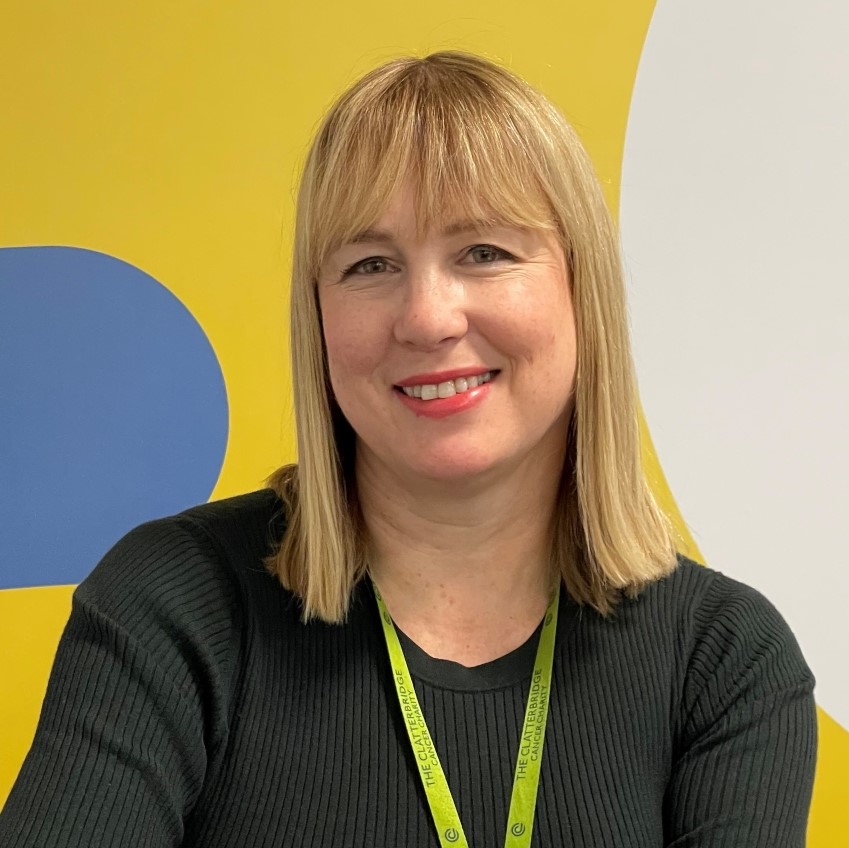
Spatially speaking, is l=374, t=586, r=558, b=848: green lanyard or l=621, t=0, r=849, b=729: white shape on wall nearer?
l=374, t=586, r=558, b=848: green lanyard

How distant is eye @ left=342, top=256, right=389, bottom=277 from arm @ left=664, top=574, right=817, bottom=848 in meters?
0.60

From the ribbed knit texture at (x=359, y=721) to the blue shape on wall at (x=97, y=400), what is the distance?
2.72 ft

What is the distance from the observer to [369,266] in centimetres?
125

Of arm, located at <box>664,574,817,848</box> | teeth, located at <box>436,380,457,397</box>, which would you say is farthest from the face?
arm, located at <box>664,574,817,848</box>

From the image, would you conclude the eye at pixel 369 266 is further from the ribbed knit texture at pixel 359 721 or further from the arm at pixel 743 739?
the arm at pixel 743 739

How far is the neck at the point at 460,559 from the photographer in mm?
1314

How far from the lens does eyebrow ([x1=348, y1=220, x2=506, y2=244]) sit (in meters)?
1.19

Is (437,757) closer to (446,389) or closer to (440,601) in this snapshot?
(440,601)

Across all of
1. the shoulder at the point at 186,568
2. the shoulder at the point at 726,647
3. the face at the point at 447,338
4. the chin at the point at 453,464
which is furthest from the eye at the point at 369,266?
the shoulder at the point at 726,647

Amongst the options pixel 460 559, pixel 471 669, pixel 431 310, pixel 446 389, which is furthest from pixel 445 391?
Answer: pixel 471 669

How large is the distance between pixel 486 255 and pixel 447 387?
0.53ft

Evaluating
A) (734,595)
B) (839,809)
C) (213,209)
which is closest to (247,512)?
(734,595)

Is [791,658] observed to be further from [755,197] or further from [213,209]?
[213,209]

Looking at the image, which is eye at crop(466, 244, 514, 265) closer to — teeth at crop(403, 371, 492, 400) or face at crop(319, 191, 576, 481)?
face at crop(319, 191, 576, 481)
